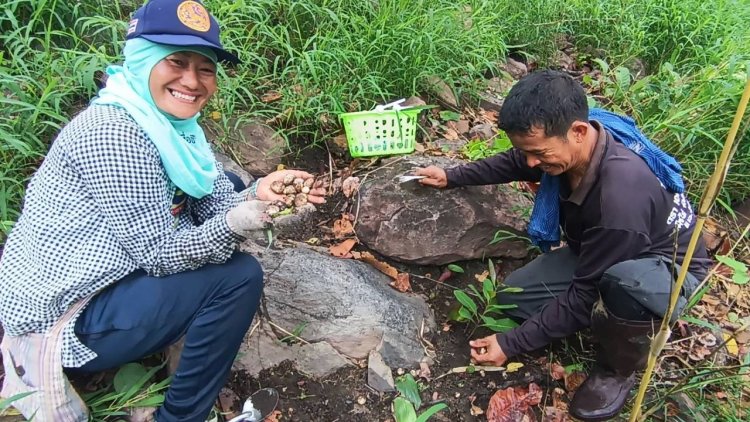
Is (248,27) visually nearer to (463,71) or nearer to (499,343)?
(463,71)

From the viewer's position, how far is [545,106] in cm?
194

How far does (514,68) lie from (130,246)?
349 centimetres

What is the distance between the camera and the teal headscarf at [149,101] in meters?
1.69

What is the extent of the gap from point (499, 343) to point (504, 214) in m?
0.80

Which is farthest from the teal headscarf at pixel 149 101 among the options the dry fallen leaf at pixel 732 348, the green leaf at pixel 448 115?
the dry fallen leaf at pixel 732 348

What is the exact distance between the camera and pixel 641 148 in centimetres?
222

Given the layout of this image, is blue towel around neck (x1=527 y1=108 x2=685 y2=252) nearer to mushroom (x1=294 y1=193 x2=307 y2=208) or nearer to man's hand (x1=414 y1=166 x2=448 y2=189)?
man's hand (x1=414 y1=166 x2=448 y2=189)

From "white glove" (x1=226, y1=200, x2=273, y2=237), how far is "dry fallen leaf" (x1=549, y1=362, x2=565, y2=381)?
1454 mm

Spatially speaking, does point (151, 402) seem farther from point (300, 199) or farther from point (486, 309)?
point (486, 309)

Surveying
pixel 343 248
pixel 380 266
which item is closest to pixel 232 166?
pixel 343 248

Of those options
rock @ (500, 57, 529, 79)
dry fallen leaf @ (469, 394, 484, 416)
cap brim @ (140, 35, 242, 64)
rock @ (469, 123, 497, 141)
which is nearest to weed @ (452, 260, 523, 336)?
dry fallen leaf @ (469, 394, 484, 416)

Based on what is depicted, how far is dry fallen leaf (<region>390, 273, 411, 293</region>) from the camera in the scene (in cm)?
270

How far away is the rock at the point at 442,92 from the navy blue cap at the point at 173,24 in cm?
205

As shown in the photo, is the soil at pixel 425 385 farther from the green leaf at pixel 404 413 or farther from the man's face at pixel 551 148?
the man's face at pixel 551 148
